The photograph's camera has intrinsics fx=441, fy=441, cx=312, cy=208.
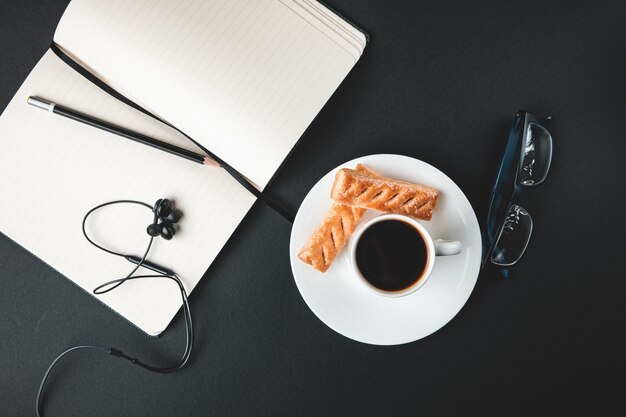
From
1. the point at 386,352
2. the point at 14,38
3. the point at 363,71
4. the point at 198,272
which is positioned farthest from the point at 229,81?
the point at 386,352

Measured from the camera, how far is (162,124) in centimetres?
94

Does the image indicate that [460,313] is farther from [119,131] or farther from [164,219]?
[119,131]

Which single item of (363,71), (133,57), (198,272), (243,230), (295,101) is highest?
(363,71)

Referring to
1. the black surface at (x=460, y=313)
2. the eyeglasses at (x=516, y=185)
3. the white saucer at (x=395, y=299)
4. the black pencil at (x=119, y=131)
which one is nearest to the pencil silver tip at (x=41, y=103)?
the black pencil at (x=119, y=131)

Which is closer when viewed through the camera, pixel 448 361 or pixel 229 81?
pixel 229 81

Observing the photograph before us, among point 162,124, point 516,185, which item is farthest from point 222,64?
point 516,185

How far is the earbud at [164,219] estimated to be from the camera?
2.92ft

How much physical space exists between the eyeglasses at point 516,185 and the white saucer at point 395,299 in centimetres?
12

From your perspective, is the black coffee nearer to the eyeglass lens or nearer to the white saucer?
the white saucer

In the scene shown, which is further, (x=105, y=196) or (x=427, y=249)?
(x=105, y=196)

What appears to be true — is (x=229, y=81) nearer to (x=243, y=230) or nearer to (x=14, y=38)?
(x=243, y=230)

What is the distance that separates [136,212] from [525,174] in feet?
2.76

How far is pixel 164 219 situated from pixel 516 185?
747 mm

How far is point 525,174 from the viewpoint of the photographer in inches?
37.9
